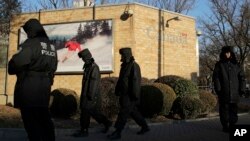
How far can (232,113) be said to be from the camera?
10922mm

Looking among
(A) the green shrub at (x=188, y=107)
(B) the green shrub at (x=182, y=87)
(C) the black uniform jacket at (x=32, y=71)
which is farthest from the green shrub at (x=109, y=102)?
(C) the black uniform jacket at (x=32, y=71)

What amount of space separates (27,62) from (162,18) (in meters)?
18.6

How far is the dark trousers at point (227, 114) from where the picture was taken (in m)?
10.8

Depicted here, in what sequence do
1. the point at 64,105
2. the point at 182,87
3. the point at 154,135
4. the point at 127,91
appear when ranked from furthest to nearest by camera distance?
the point at 182,87 < the point at 64,105 < the point at 154,135 < the point at 127,91

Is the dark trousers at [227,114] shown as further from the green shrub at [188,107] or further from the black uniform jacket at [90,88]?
the green shrub at [188,107]

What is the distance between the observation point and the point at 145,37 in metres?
23.2

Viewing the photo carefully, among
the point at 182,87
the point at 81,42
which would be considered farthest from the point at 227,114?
the point at 81,42

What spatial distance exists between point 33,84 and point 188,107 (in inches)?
405

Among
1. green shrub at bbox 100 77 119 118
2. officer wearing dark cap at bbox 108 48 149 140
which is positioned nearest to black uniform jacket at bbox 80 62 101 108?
officer wearing dark cap at bbox 108 48 149 140

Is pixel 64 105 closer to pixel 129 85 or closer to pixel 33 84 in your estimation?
pixel 129 85

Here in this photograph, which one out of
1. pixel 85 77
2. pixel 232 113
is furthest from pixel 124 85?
pixel 232 113

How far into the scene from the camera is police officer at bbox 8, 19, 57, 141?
628cm

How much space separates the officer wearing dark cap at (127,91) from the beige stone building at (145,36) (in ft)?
38.1

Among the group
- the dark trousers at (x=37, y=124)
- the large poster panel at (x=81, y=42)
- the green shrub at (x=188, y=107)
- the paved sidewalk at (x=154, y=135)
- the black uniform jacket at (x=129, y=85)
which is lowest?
the paved sidewalk at (x=154, y=135)
